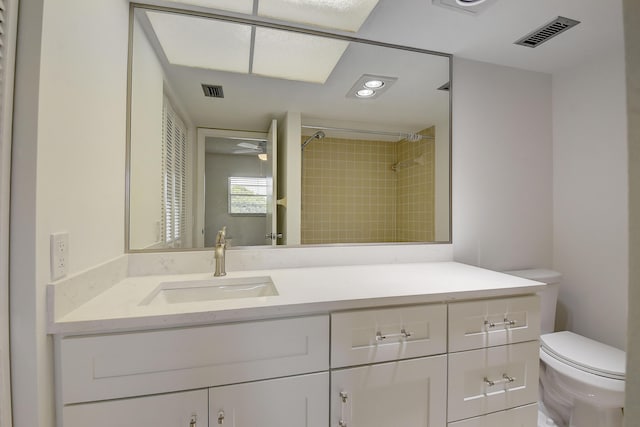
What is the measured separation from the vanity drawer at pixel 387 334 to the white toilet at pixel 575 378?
0.85 metres

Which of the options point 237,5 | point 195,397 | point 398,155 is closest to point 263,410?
point 195,397

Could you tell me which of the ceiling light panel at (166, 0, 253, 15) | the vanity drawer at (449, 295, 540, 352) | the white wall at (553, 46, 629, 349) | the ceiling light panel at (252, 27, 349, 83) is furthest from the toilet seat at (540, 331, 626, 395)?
the ceiling light panel at (166, 0, 253, 15)

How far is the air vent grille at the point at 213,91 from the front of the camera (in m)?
1.41

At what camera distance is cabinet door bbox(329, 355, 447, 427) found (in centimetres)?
96

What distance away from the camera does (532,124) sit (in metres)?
1.94

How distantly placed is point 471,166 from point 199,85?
1.60 m

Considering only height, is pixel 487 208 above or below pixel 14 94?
below

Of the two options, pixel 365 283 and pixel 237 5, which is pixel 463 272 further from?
pixel 237 5

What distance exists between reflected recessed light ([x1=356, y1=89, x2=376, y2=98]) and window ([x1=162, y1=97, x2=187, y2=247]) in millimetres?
939

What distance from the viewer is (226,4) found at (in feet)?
4.26

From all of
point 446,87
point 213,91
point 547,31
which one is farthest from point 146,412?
point 547,31

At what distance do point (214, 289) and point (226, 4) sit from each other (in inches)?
49.6

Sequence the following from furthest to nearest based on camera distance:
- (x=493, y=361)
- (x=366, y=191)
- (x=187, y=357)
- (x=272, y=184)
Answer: (x=366, y=191) → (x=272, y=184) → (x=493, y=361) → (x=187, y=357)

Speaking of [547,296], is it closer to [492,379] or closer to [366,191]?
[492,379]
